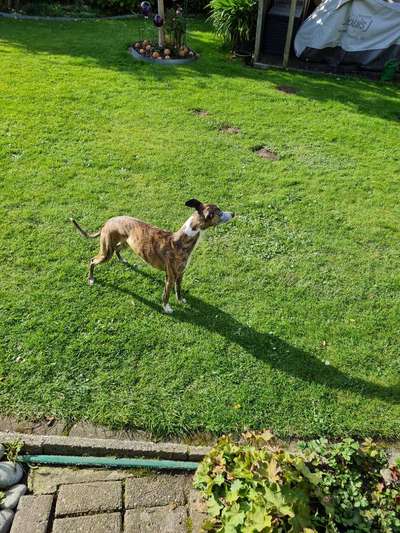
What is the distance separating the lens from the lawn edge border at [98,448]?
4.19 m

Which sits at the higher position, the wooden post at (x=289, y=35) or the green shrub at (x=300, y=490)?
the wooden post at (x=289, y=35)

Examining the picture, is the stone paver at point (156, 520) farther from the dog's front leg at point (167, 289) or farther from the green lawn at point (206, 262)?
the dog's front leg at point (167, 289)

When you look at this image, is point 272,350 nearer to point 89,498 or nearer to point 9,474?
point 89,498

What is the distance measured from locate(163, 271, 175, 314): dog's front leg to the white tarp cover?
39.3ft

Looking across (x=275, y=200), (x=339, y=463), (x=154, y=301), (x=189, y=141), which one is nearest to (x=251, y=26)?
(x=189, y=141)

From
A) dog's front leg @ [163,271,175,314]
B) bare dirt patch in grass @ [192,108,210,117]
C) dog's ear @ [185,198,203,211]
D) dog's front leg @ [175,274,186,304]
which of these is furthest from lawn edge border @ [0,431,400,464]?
bare dirt patch in grass @ [192,108,210,117]

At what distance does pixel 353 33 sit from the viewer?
13.8m

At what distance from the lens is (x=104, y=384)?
16.0 ft

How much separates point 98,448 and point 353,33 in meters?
14.5

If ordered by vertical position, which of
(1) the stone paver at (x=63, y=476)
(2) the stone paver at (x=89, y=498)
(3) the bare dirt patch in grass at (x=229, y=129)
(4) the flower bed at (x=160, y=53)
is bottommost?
(1) the stone paver at (x=63, y=476)

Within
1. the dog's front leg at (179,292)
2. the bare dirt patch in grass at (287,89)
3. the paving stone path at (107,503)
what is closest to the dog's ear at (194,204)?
the dog's front leg at (179,292)

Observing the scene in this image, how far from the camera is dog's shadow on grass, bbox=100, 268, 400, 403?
514cm

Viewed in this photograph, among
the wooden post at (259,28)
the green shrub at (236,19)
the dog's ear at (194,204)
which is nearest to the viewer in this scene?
the dog's ear at (194,204)

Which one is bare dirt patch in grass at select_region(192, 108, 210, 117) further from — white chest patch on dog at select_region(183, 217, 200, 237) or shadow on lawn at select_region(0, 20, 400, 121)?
white chest patch on dog at select_region(183, 217, 200, 237)
